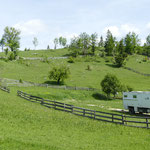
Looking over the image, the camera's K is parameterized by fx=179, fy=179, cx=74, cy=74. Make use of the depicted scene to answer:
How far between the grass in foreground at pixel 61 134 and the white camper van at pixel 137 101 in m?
10.7

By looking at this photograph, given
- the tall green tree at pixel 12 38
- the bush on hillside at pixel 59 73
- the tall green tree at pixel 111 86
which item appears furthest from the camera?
the tall green tree at pixel 12 38

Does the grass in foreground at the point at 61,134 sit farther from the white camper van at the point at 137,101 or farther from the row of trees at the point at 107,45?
the row of trees at the point at 107,45

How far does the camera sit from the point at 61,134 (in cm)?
1508

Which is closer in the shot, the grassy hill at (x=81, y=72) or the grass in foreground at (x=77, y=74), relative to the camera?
the grass in foreground at (x=77, y=74)

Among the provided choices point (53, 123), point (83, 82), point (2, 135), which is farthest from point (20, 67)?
point (2, 135)

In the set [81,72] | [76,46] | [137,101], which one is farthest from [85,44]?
[137,101]

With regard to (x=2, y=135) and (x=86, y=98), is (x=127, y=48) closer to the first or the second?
(x=86, y=98)

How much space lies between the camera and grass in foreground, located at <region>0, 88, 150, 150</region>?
11.7m

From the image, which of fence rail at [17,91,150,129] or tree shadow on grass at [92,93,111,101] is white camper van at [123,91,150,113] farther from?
→ tree shadow on grass at [92,93,111,101]

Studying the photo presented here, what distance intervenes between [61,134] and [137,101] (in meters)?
17.6

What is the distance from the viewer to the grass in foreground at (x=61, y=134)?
11718 millimetres

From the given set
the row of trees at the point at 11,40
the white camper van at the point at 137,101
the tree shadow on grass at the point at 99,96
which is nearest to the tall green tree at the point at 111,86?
the tree shadow on grass at the point at 99,96

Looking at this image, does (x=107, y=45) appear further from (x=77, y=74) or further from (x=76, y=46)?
(x=77, y=74)

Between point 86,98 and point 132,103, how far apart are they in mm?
17161
